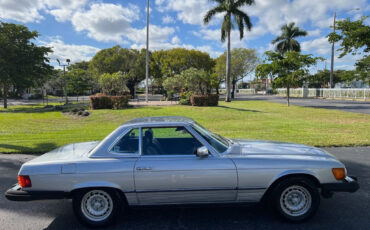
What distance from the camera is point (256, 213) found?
344 cm

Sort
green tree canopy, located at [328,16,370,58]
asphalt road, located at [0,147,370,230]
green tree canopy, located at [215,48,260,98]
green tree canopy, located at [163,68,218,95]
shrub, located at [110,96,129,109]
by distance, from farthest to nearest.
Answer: green tree canopy, located at [215,48,260,98] → green tree canopy, located at [163,68,218,95] → shrub, located at [110,96,129,109] → green tree canopy, located at [328,16,370,58] → asphalt road, located at [0,147,370,230]

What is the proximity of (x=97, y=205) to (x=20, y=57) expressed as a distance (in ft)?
87.3

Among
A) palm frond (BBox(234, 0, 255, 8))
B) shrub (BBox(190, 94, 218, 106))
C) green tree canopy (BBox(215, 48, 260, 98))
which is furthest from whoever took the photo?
green tree canopy (BBox(215, 48, 260, 98))

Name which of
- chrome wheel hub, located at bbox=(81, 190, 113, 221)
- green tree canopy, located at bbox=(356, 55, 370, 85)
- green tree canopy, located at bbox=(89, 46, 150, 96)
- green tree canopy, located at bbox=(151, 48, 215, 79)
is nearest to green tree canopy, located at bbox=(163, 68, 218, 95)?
green tree canopy, located at bbox=(356, 55, 370, 85)

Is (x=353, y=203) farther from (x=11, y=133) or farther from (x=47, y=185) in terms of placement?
(x=11, y=133)

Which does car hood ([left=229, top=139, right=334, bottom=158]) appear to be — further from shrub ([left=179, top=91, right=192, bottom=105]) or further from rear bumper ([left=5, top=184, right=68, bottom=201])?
shrub ([left=179, top=91, right=192, bottom=105])

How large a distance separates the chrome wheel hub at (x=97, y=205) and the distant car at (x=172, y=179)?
0.01 meters

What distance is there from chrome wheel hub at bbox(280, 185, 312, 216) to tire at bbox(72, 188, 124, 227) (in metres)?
2.17

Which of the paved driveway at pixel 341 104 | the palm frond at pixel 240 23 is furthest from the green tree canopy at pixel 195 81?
the paved driveway at pixel 341 104

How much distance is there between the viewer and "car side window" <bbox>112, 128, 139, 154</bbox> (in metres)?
3.24

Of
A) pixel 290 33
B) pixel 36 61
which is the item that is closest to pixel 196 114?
pixel 36 61

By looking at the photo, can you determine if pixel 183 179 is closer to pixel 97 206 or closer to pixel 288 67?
pixel 97 206

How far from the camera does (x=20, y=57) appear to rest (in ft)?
78.1

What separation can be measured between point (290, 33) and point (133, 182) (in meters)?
45.9
